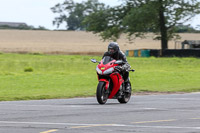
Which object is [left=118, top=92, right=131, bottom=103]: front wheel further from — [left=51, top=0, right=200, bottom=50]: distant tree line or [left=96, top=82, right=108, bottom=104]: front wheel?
[left=51, top=0, right=200, bottom=50]: distant tree line

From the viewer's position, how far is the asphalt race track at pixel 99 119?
9614mm

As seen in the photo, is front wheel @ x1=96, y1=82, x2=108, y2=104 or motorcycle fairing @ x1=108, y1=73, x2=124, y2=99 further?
motorcycle fairing @ x1=108, y1=73, x2=124, y2=99

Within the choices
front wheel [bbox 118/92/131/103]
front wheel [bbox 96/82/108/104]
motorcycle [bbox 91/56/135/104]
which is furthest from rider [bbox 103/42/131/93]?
front wheel [bbox 96/82/108/104]

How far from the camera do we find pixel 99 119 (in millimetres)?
11172

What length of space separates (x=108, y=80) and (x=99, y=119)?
143 inches

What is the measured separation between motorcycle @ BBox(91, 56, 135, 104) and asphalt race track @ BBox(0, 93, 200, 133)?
49cm

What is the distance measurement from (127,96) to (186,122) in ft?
17.2

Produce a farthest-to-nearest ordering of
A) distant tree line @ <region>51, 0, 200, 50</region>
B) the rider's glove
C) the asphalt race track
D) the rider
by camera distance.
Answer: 1. distant tree line @ <region>51, 0, 200, 50</region>
2. the rider
3. the rider's glove
4. the asphalt race track

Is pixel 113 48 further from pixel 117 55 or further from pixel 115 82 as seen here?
pixel 115 82

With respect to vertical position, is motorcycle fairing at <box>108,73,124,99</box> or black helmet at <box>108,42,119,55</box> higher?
black helmet at <box>108,42,119,55</box>

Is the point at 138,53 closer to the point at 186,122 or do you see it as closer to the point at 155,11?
the point at 155,11

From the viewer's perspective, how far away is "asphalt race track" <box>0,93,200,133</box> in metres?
9.61

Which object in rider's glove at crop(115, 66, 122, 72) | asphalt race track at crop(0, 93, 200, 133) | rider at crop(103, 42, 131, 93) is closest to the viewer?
asphalt race track at crop(0, 93, 200, 133)

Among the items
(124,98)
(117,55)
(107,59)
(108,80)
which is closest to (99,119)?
(108,80)
